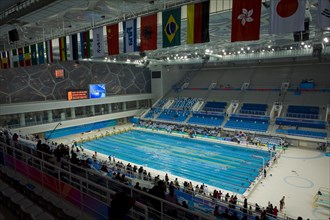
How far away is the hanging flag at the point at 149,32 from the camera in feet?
30.6

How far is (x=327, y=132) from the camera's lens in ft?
65.2

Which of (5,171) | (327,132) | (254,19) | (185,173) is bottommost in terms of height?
(185,173)

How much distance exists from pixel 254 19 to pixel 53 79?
23429 mm

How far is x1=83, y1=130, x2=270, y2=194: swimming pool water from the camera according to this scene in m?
15.0

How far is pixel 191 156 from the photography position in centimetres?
1892

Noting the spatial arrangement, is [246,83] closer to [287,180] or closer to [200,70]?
[200,70]

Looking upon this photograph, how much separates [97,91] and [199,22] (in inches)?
882

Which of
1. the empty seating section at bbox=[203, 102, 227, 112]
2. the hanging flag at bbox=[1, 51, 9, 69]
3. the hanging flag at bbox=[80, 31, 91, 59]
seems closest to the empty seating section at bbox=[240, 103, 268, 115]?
the empty seating section at bbox=[203, 102, 227, 112]

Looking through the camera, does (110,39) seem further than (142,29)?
Yes

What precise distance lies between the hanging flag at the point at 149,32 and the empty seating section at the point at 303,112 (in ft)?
64.9

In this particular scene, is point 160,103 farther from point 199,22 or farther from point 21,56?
point 199,22

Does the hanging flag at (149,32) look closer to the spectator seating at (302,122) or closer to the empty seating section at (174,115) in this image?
the spectator seating at (302,122)

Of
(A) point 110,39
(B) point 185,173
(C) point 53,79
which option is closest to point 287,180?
(B) point 185,173

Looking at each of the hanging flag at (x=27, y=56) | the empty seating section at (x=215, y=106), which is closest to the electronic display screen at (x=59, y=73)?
the hanging flag at (x=27, y=56)
